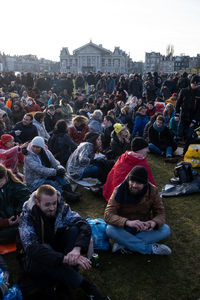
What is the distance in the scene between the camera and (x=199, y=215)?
513 centimetres

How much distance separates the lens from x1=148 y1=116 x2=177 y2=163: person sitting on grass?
28.1 ft

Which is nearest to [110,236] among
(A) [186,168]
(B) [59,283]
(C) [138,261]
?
(C) [138,261]

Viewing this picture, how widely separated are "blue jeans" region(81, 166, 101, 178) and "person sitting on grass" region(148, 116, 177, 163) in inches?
117

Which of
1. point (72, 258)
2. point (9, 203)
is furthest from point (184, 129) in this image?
point (72, 258)

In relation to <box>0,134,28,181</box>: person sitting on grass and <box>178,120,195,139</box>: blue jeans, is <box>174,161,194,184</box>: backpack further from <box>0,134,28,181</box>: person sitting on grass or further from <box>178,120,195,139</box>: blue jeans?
<box>0,134,28,181</box>: person sitting on grass

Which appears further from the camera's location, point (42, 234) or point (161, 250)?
point (161, 250)

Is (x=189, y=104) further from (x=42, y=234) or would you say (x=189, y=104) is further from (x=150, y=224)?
(x=42, y=234)

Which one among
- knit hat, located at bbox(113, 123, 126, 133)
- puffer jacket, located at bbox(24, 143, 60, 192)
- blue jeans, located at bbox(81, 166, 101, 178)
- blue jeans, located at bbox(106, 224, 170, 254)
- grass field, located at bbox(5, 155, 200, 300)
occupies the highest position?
knit hat, located at bbox(113, 123, 126, 133)

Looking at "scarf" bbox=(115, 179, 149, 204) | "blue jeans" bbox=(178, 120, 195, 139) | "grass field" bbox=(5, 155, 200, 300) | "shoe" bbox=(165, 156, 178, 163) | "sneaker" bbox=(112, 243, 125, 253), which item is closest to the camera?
"grass field" bbox=(5, 155, 200, 300)

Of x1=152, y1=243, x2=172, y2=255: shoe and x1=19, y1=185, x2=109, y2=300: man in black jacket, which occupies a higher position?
x1=19, y1=185, x2=109, y2=300: man in black jacket

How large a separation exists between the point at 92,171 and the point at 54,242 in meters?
3.12

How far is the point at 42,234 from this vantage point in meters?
3.24

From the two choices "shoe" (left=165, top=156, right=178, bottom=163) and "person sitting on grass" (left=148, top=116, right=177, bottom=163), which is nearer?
"shoe" (left=165, top=156, right=178, bottom=163)

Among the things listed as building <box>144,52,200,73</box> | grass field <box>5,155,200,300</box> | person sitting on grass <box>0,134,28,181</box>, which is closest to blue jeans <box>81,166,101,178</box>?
person sitting on grass <box>0,134,28,181</box>
